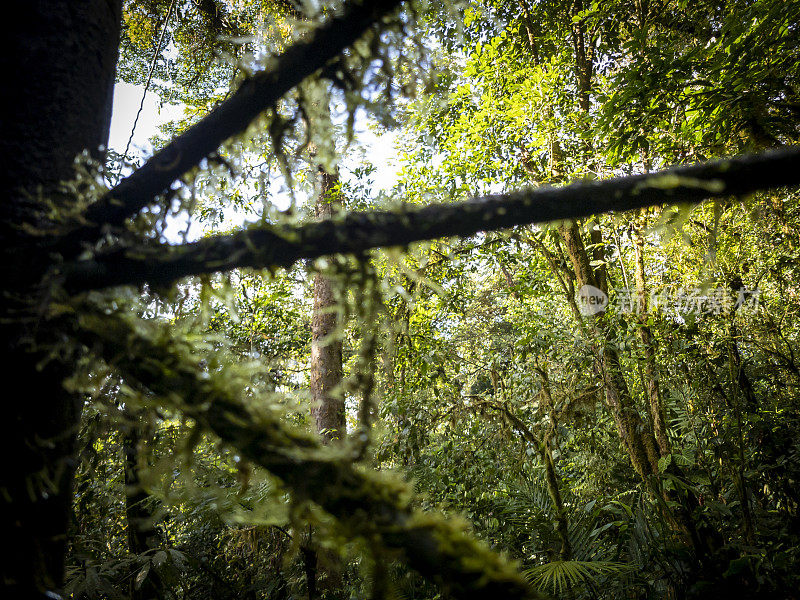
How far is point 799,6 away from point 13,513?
5.02 meters

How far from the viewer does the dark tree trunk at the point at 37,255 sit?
0.76 meters

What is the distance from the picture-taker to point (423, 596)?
3871 mm

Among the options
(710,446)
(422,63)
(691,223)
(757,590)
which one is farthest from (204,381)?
(710,446)

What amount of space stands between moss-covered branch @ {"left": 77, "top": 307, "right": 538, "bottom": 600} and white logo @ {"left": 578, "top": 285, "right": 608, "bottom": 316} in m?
4.68

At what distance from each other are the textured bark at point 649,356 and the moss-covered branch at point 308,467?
4471mm

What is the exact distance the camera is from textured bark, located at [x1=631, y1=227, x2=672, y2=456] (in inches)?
174

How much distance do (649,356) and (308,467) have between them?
476 centimetres

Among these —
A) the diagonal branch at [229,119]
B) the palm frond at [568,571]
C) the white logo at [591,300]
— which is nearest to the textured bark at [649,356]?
the white logo at [591,300]

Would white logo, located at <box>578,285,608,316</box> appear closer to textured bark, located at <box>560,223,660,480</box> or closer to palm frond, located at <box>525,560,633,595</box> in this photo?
textured bark, located at <box>560,223,660,480</box>

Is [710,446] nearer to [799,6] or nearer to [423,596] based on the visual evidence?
[423,596]

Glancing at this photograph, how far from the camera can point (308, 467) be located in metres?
0.68

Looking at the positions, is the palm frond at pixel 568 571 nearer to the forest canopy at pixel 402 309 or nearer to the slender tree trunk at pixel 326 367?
the forest canopy at pixel 402 309

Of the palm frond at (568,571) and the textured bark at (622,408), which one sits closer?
the palm frond at (568,571)

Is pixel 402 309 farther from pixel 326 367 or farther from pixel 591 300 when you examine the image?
pixel 591 300
